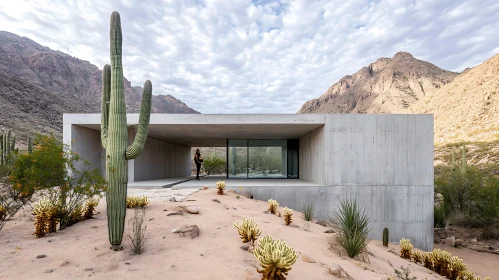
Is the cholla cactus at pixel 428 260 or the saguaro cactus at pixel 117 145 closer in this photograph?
the saguaro cactus at pixel 117 145

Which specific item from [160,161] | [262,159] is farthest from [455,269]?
[160,161]

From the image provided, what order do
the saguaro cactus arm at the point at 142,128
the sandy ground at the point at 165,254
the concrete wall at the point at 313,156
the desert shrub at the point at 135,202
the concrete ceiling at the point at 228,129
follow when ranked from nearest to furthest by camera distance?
the sandy ground at the point at 165,254, the saguaro cactus arm at the point at 142,128, the desert shrub at the point at 135,202, the concrete wall at the point at 313,156, the concrete ceiling at the point at 228,129

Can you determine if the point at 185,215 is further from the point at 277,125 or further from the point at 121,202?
the point at 277,125

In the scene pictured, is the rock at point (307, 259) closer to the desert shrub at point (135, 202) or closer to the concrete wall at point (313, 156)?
the desert shrub at point (135, 202)

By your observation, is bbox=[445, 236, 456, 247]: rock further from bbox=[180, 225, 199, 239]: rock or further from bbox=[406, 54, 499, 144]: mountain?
bbox=[406, 54, 499, 144]: mountain

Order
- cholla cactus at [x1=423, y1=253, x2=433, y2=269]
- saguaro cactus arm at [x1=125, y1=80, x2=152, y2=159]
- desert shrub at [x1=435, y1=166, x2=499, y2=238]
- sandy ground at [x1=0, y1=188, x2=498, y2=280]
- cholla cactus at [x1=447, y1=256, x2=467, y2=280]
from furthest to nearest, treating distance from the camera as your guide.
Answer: desert shrub at [x1=435, y1=166, x2=499, y2=238] → cholla cactus at [x1=423, y1=253, x2=433, y2=269] → cholla cactus at [x1=447, y1=256, x2=467, y2=280] → saguaro cactus arm at [x1=125, y1=80, x2=152, y2=159] → sandy ground at [x1=0, y1=188, x2=498, y2=280]

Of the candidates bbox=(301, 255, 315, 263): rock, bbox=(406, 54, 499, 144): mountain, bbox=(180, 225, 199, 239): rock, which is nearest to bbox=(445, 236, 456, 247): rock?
bbox=(301, 255, 315, 263): rock

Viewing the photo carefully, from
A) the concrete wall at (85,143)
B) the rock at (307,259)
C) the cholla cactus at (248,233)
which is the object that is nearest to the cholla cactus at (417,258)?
the rock at (307,259)

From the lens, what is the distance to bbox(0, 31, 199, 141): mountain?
86.5 ft

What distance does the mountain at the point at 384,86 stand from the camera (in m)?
53.8

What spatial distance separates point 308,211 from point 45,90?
43888 millimetres

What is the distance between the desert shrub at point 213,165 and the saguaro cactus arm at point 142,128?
16.7 m

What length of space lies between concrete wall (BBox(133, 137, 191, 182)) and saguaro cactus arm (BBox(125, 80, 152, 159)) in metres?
7.68

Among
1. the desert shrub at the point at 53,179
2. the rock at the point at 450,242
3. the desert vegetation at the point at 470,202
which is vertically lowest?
the rock at the point at 450,242
